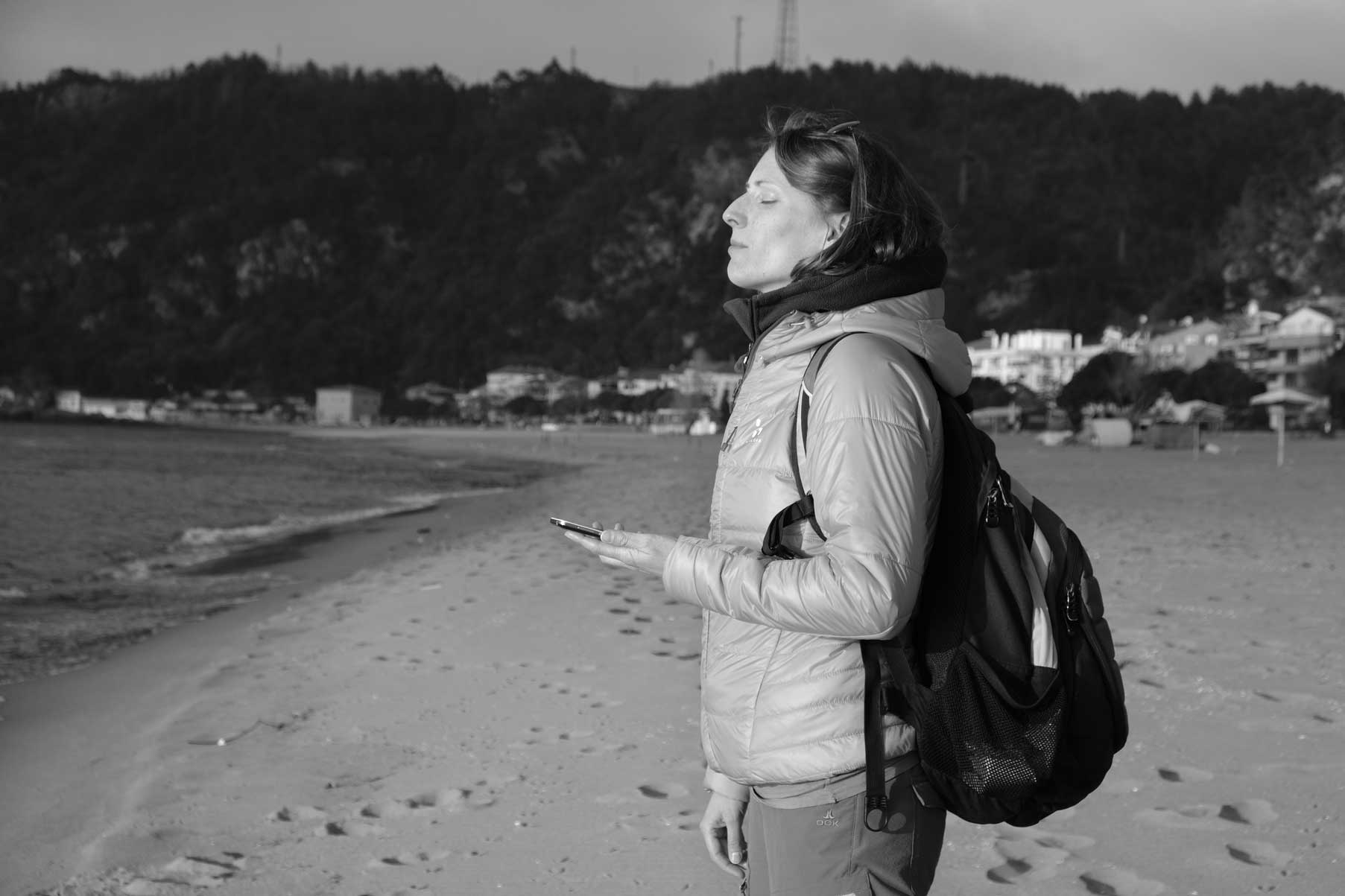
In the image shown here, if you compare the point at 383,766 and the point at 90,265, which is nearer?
the point at 383,766

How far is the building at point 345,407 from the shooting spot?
102688 millimetres

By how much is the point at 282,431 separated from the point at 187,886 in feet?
270

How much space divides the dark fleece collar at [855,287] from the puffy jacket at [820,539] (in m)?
0.01

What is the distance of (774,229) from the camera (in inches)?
59.7

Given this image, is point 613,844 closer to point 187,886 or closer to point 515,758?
point 515,758

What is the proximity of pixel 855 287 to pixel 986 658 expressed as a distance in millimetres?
473

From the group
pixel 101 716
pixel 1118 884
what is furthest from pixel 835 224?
pixel 101 716

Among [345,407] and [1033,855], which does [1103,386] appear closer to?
[1033,855]

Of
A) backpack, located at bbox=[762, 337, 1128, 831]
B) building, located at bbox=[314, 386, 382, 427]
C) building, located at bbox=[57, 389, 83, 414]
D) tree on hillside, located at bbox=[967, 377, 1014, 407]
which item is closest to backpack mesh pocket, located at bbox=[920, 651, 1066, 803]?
backpack, located at bbox=[762, 337, 1128, 831]

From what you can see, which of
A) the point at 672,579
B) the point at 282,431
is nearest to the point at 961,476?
the point at 672,579

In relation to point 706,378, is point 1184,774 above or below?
below

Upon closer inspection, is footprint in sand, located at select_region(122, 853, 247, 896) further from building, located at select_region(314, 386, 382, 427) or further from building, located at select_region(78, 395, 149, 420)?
building, located at select_region(78, 395, 149, 420)

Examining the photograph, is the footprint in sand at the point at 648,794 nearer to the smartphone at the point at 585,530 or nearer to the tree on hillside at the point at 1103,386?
the smartphone at the point at 585,530

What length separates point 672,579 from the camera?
1.38 metres
